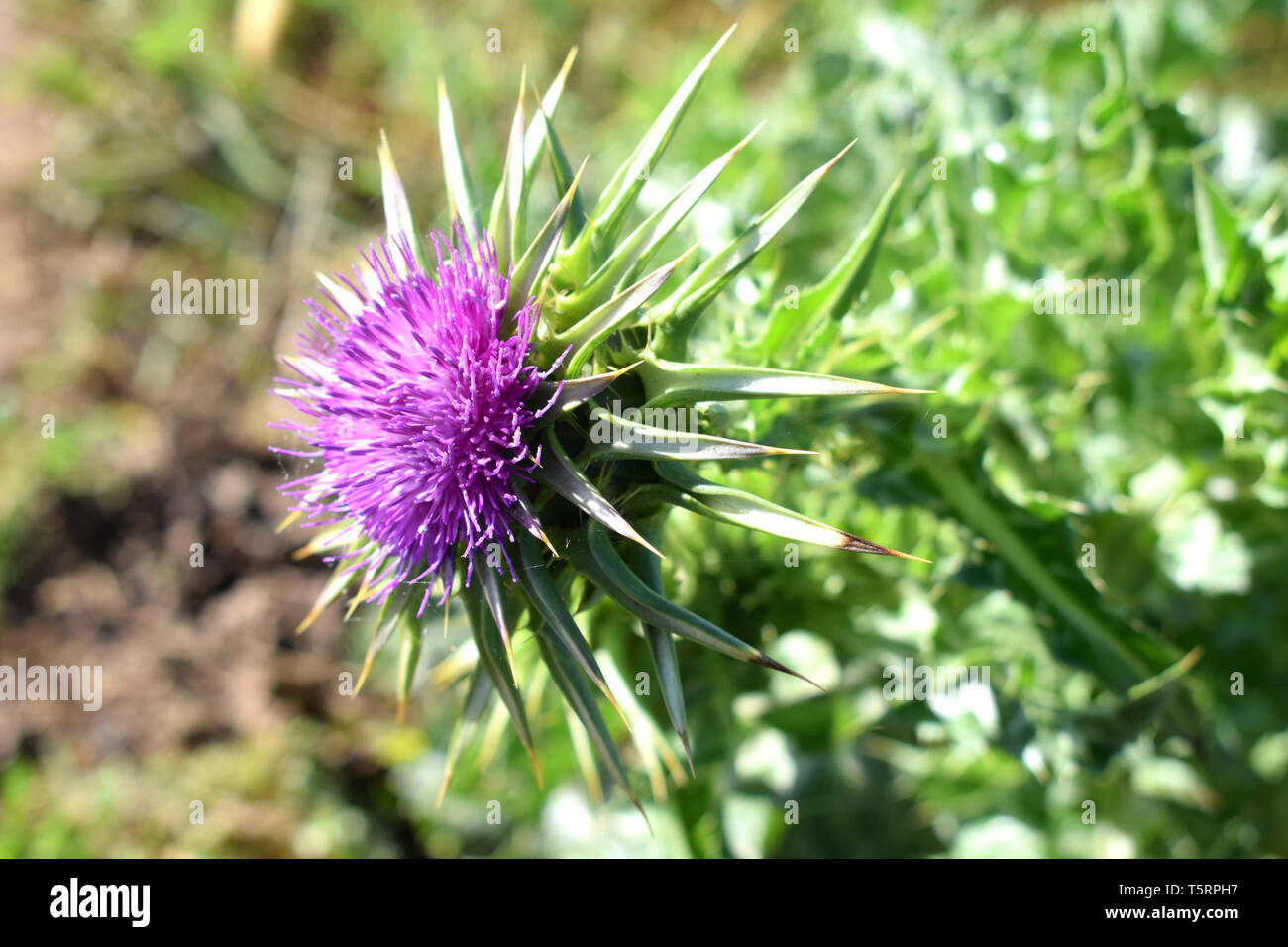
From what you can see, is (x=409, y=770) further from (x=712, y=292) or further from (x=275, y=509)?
(x=712, y=292)

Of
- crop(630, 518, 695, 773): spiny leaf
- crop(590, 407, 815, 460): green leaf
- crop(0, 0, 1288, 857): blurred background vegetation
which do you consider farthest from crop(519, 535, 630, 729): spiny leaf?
crop(0, 0, 1288, 857): blurred background vegetation

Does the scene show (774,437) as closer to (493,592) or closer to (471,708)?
(493,592)

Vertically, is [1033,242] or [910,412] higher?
[1033,242]

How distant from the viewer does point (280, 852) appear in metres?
5.23

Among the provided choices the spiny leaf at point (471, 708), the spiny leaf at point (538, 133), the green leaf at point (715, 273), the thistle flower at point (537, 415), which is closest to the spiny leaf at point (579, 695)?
the thistle flower at point (537, 415)

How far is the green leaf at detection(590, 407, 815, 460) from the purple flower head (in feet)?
0.56

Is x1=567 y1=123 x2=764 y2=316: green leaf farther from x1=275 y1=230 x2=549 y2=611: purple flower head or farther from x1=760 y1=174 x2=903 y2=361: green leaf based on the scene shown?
x1=760 y1=174 x2=903 y2=361: green leaf

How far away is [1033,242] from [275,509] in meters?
4.74

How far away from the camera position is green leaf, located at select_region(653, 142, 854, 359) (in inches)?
87.1

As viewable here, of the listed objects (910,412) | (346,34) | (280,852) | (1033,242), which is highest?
(346,34)

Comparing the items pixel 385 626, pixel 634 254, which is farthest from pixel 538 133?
pixel 385 626

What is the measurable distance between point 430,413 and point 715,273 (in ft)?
2.69

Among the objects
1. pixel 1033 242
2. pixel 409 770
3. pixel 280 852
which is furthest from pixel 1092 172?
pixel 280 852
